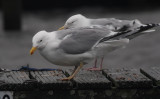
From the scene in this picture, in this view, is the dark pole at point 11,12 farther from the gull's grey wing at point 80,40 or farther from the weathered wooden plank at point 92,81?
the weathered wooden plank at point 92,81

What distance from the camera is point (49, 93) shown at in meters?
4.23

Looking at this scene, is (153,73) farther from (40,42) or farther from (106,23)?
(106,23)

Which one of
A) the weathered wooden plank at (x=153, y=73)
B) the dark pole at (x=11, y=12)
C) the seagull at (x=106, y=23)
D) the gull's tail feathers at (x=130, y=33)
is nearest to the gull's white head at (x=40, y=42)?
the gull's tail feathers at (x=130, y=33)

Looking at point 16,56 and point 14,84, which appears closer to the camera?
point 14,84

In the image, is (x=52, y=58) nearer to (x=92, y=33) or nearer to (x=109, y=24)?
(x=92, y=33)

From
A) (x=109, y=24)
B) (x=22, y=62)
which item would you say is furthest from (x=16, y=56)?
(x=109, y=24)

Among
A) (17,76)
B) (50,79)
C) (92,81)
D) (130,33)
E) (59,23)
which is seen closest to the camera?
(92,81)

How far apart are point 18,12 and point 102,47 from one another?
8717mm

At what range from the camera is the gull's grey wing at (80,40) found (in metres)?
4.66

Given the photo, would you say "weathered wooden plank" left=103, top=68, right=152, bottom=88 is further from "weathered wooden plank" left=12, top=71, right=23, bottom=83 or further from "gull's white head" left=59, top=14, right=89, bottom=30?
"gull's white head" left=59, top=14, right=89, bottom=30

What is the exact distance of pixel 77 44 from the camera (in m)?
4.71

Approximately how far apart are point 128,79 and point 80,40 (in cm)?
62

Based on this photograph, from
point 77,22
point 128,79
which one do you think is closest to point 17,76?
point 128,79

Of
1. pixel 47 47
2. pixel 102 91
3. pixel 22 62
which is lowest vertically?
pixel 22 62
